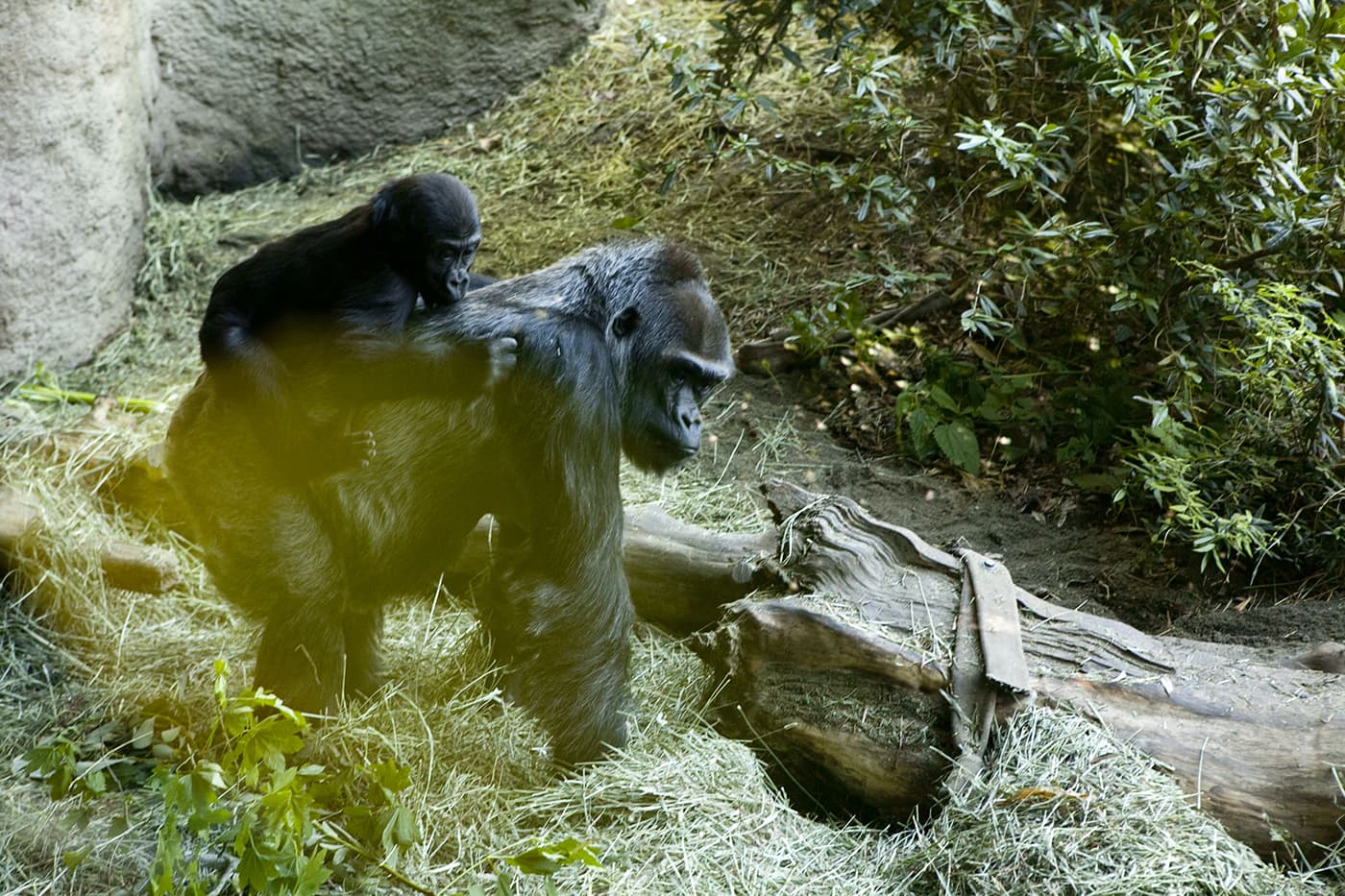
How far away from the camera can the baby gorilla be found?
341cm

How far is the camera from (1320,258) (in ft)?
14.7

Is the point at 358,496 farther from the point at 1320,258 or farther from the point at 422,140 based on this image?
the point at 422,140

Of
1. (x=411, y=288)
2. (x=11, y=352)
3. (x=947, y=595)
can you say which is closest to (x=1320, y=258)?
(x=947, y=595)

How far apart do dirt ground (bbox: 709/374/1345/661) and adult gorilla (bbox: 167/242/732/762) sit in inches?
49.4

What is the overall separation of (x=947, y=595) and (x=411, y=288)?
1.87 metres

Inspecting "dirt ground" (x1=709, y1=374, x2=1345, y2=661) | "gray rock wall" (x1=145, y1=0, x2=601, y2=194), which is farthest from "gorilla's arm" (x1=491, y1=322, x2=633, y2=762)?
"gray rock wall" (x1=145, y1=0, x2=601, y2=194)

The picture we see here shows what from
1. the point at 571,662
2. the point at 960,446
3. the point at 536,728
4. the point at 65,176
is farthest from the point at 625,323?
the point at 65,176

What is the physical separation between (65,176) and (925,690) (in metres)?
4.98

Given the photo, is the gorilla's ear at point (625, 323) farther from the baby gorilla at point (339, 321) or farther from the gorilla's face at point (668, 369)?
the baby gorilla at point (339, 321)

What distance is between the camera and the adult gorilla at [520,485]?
11.6ft

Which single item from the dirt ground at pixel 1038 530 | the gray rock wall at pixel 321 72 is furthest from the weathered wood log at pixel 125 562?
the gray rock wall at pixel 321 72

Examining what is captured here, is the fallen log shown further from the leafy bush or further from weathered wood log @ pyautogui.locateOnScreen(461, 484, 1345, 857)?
the leafy bush

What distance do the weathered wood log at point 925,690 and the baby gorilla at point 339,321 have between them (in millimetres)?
1175

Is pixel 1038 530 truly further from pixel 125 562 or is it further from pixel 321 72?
pixel 321 72
